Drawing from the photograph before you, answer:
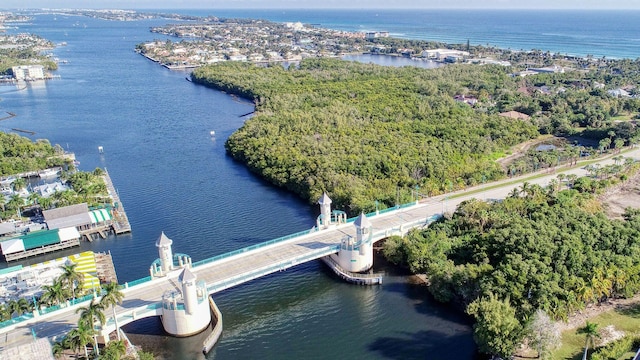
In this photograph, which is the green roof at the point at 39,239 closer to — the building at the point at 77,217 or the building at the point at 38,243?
the building at the point at 38,243

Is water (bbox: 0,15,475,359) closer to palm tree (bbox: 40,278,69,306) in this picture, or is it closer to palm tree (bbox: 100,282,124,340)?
palm tree (bbox: 100,282,124,340)

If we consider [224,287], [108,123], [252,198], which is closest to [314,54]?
[108,123]

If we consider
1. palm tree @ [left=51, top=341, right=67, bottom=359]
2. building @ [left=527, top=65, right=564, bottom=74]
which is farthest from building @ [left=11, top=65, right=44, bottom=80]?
building @ [left=527, top=65, right=564, bottom=74]

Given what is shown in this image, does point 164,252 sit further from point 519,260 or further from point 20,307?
point 519,260

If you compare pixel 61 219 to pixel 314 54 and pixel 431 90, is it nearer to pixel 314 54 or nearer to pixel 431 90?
pixel 431 90

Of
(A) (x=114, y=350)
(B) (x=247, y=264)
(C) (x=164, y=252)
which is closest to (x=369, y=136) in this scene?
(B) (x=247, y=264)
